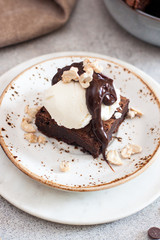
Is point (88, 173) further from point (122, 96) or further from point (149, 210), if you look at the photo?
point (122, 96)

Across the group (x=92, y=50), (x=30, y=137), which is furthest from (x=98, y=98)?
(x=92, y=50)

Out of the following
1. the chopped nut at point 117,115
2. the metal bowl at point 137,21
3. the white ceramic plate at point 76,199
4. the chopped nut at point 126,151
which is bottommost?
the white ceramic plate at point 76,199

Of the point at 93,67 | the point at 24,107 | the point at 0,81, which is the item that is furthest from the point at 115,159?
the point at 0,81

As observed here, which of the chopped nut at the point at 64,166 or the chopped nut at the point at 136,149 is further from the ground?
the chopped nut at the point at 136,149

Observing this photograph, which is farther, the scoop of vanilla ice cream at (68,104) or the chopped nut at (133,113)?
the chopped nut at (133,113)

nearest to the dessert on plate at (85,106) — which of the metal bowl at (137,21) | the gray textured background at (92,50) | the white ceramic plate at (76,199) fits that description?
the white ceramic plate at (76,199)

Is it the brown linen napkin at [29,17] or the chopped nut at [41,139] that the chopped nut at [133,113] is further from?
the brown linen napkin at [29,17]

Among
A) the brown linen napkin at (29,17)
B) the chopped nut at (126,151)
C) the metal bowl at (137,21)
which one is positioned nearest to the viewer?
the chopped nut at (126,151)

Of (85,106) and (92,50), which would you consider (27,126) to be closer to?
(85,106)
